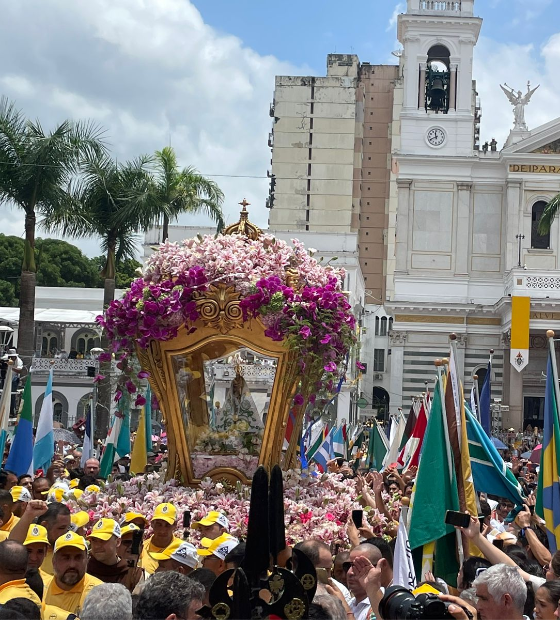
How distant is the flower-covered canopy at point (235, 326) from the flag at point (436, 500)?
1429mm

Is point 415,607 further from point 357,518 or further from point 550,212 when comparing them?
point 550,212

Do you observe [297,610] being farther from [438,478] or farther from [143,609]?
[438,478]

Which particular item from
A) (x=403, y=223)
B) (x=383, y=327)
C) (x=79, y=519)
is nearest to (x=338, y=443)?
(x=79, y=519)

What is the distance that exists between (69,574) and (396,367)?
131 feet

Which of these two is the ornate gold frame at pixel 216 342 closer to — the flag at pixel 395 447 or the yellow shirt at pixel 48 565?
the yellow shirt at pixel 48 565

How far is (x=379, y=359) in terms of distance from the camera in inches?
2601

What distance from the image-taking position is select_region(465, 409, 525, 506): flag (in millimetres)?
10453

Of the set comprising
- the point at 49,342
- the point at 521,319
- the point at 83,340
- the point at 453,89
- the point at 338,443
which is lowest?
the point at 338,443

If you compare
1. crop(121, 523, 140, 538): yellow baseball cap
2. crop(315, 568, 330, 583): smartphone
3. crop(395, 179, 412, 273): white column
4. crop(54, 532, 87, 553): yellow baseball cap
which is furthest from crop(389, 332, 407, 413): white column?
crop(54, 532, 87, 553): yellow baseball cap

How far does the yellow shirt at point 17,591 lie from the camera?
18.9 ft

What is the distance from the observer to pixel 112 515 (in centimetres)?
934

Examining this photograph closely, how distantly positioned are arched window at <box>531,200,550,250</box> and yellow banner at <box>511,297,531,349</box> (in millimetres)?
4433

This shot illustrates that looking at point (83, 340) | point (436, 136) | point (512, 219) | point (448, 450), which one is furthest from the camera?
point (83, 340)

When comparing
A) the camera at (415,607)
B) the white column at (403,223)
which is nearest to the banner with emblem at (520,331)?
the white column at (403,223)
